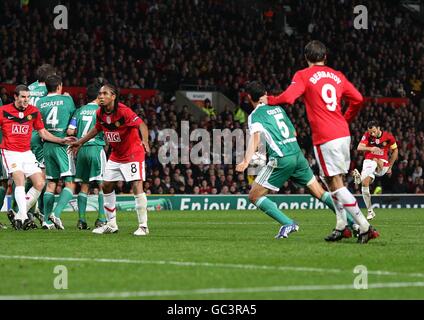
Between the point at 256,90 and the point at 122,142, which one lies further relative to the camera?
the point at 122,142

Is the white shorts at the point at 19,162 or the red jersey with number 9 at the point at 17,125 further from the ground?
the red jersey with number 9 at the point at 17,125

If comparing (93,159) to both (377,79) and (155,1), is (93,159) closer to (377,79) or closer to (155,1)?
(155,1)

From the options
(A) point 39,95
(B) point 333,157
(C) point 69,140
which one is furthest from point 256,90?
(A) point 39,95

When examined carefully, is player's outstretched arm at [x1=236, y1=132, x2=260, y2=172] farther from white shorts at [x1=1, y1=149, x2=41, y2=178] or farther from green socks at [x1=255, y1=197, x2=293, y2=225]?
white shorts at [x1=1, y1=149, x2=41, y2=178]

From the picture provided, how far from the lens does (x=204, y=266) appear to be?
9445 mm

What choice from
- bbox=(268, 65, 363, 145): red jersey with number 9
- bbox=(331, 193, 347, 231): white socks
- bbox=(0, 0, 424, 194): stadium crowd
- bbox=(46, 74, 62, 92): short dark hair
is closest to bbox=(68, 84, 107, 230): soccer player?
bbox=(46, 74, 62, 92): short dark hair

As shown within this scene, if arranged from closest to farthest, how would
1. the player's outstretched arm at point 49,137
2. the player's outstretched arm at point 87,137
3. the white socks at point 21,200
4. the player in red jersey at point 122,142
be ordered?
the player in red jersey at point 122,142 → the player's outstretched arm at point 87,137 → the white socks at point 21,200 → the player's outstretched arm at point 49,137

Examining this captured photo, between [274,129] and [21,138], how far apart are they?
420cm

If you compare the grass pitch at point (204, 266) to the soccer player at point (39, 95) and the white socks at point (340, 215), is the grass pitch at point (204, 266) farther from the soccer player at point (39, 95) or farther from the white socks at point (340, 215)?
the soccer player at point (39, 95)

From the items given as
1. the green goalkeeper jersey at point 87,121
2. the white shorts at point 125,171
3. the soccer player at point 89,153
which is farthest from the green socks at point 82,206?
the white shorts at point 125,171

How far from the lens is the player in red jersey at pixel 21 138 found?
1516 cm

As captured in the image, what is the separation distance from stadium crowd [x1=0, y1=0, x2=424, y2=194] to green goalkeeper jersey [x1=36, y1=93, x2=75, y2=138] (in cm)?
1063

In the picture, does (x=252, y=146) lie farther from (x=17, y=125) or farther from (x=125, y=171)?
(x=17, y=125)

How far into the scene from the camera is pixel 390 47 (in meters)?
41.4
